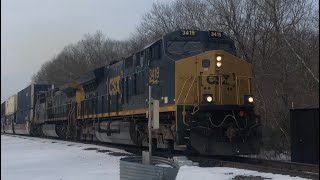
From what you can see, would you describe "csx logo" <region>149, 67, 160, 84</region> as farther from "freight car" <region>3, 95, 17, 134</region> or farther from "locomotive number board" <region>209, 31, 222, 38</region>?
"freight car" <region>3, 95, 17, 134</region>

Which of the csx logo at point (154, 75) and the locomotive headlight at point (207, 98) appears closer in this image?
the locomotive headlight at point (207, 98)

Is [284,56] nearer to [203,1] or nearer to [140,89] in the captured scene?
[140,89]

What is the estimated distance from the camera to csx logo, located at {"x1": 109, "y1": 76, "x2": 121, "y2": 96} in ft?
65.5

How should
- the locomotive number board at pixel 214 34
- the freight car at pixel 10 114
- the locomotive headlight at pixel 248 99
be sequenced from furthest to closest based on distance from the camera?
the freight car at pixel 10 114 → the locomotive number board at pixel 214 34 → the locomotive headlight at pixel 248 99

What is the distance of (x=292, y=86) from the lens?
57.9ft

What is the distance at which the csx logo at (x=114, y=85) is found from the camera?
1995cm

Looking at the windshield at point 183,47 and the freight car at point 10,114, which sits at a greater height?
the windshield at point 183,47

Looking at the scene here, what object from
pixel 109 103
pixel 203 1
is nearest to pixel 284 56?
pixel 109 103

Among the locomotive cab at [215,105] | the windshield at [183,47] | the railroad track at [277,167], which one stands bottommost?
the railroad track at [277,167]

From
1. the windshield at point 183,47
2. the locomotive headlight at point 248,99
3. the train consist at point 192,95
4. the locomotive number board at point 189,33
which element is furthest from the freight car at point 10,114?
the locomotive headlight at point 248,99

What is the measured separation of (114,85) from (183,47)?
655 cm

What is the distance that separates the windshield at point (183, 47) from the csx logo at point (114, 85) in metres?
5.57

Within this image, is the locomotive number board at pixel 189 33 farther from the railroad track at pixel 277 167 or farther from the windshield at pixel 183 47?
the railroad track at pixel 277 167

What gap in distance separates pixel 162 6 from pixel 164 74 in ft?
92.9
